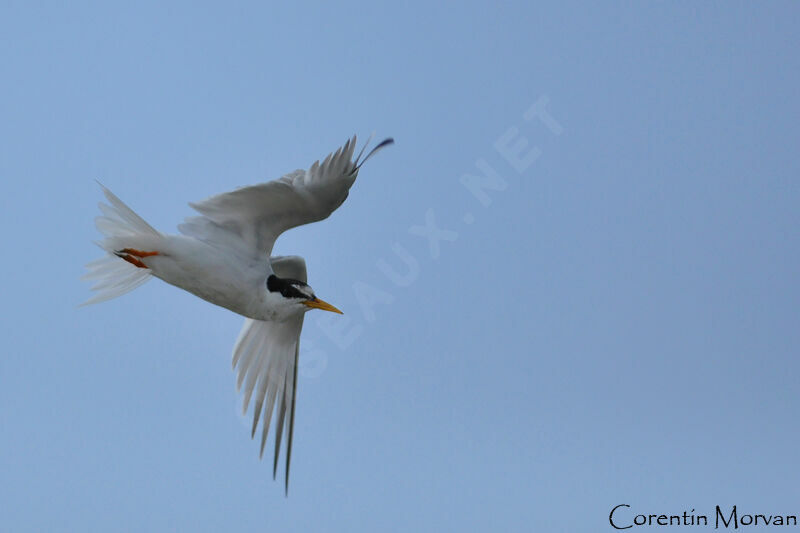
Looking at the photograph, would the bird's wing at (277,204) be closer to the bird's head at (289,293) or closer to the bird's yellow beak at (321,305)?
the bird's head at (289,293)

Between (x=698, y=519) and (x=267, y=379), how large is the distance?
4.26 metres

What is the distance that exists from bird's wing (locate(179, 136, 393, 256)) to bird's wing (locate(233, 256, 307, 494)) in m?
1.63

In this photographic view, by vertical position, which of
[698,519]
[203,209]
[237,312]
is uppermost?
[203,209]

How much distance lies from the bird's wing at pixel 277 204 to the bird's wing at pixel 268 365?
1.63 meters

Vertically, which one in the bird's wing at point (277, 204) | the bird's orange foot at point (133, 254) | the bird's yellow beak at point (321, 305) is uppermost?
the bird's wing at point (277, 204)

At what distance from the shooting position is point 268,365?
8.84m

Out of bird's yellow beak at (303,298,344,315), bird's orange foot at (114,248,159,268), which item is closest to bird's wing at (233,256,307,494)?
bird's yellow beak at (303,298,344,315)

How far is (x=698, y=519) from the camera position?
8.10 m

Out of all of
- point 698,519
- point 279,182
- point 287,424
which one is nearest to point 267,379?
point 287,424

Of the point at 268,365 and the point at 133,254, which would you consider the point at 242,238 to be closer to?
the point at 133,254

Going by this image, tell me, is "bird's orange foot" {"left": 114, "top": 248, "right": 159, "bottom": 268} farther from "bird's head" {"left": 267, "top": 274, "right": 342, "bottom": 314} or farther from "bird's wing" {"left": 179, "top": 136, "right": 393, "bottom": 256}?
"bird's head" {"left": 267, "top": 274, "right": 342, "bottom": 314}

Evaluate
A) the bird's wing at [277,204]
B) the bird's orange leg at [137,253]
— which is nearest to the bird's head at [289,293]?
the bird's wing at [277,204]

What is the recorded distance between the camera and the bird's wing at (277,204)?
6.88 metres

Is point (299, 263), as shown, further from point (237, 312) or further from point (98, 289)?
point (98, 289)
